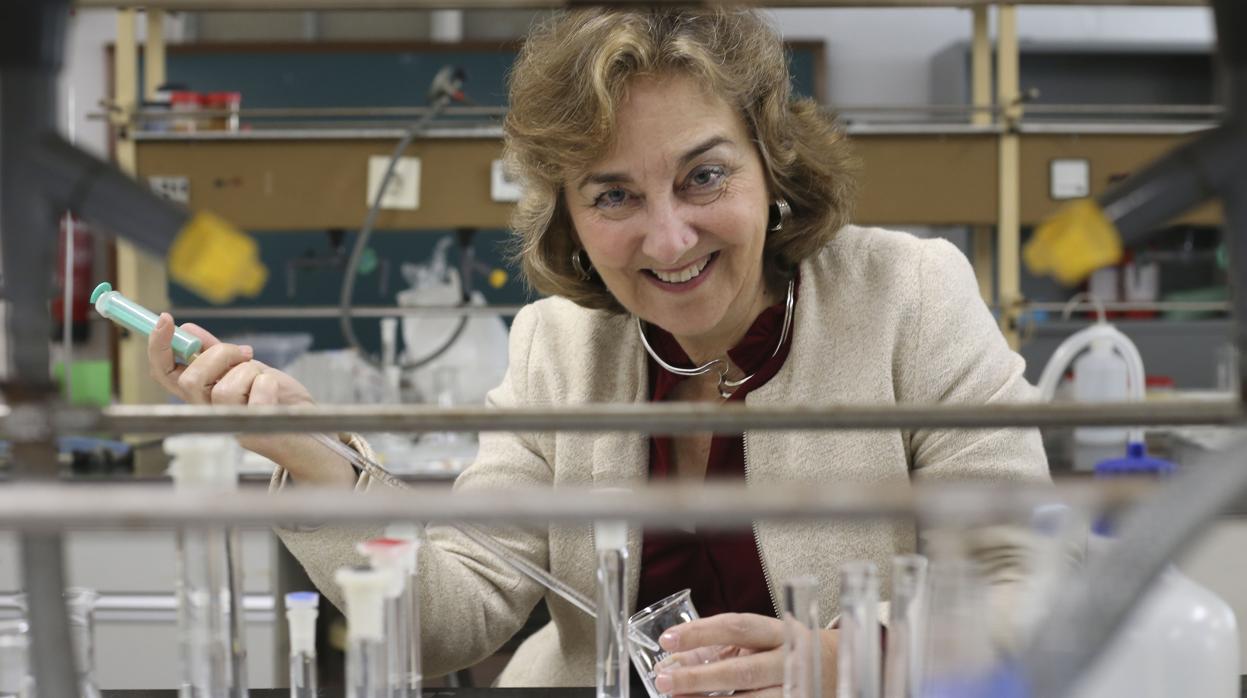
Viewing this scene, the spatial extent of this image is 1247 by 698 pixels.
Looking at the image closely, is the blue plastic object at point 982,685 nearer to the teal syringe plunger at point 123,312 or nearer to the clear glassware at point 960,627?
the clear glassware at point 960,627

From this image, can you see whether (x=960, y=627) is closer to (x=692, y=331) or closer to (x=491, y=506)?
(x=491, y=506)

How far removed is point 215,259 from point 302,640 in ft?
1.60

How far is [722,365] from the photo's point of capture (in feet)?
4.67

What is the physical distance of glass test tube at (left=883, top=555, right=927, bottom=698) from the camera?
0.68m

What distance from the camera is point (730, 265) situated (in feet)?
4.21

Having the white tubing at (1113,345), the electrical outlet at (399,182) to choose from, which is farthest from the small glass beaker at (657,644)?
the electrical outlet at (399,182)

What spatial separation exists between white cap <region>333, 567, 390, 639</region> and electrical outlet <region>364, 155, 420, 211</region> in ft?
6.71

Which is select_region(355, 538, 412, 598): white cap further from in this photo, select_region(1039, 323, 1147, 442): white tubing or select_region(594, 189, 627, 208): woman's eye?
select_region(1039, 323, 1147, 442): white tubing

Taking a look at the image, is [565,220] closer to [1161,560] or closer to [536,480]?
[536,480]

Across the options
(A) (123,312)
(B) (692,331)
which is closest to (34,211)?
(A) (123,312)

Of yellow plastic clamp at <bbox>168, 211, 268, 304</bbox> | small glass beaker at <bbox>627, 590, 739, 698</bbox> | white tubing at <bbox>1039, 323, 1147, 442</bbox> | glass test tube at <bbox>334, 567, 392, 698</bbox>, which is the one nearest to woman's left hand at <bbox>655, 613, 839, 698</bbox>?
small glass beaker at <bbox>627, 590, 739, 698</bbox>

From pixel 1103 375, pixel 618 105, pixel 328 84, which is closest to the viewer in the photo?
pixel 618 105

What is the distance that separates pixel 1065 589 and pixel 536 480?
1.08m

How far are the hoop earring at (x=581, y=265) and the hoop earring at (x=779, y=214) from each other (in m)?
0.23
